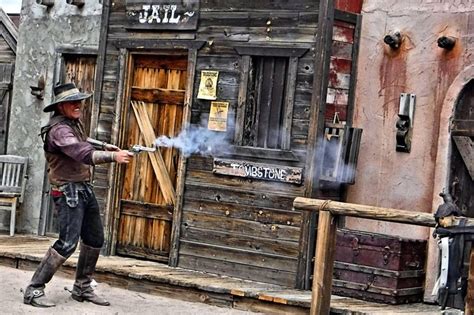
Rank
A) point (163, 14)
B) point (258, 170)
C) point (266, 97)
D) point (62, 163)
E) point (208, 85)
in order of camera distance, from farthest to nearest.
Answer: point (163, 14) → point (208, 85) → point (266, 97) → point (258, 170) → point (62, 163)

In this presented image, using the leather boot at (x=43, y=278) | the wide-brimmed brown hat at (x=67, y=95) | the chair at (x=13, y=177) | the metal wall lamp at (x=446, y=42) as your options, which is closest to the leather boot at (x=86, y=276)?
the leather boot at (x=43, y=278)

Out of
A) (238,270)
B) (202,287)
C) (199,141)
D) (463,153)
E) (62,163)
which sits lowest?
(202,287)

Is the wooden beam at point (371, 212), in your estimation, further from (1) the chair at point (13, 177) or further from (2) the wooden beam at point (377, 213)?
(1) the chair at point (13, 177)

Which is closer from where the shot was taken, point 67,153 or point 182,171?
point 67,153

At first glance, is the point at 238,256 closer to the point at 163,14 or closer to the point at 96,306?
the point at 96,306

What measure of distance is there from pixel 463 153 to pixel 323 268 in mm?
2146

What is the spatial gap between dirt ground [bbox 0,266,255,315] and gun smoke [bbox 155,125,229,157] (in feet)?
5.90

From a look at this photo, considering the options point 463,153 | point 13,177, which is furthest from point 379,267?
point 13,177

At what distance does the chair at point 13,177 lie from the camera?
14.0m

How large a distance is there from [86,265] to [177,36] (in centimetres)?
341

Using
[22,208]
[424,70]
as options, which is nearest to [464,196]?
[424,70]

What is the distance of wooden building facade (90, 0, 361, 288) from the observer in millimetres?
10528

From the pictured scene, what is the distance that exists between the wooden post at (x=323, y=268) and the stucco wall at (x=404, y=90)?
170 centimetres

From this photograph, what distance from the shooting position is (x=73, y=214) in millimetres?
9125
